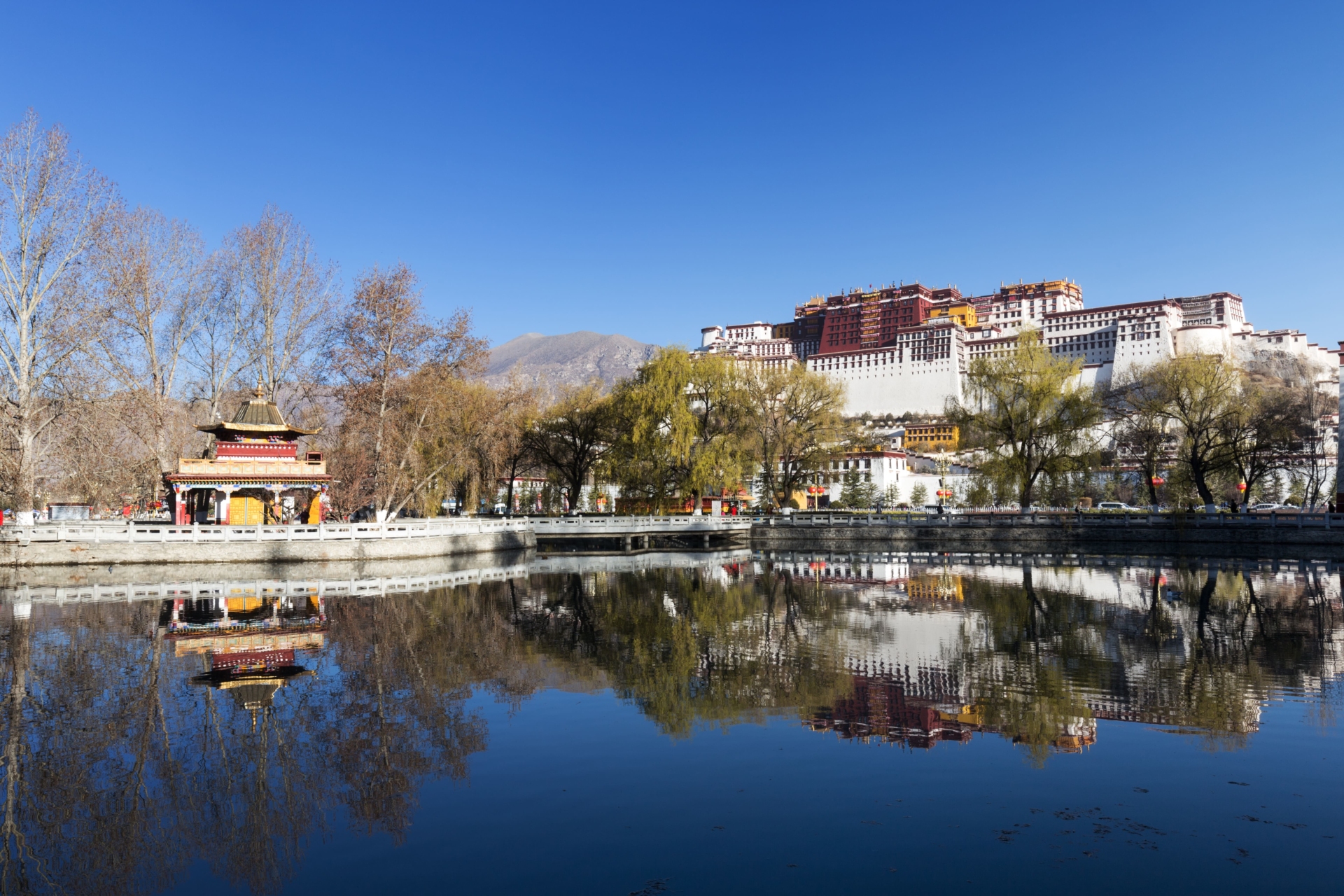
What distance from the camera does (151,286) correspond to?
35531 mm

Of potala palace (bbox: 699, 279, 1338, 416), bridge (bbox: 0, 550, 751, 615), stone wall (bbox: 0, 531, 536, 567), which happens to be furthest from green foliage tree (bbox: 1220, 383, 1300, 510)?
potala palace (bbox: 699, 279, 1338, 416)

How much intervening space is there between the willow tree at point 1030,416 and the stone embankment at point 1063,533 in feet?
7.27

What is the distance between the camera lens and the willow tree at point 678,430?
45.2 meters

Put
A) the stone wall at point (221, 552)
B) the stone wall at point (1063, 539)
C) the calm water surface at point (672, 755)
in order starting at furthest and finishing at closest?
the stone wall at point (1063, 539)
the stone wall at point (221, 552)
the calm water surface at point (672, 755)

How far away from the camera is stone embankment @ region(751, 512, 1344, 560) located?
122ft

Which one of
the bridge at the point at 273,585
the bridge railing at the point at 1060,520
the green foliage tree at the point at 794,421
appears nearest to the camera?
the bridge at the point at 273,585

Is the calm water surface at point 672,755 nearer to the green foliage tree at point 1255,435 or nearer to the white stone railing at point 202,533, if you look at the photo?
the white stone railing at point 202,533

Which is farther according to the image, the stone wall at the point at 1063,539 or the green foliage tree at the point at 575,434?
the green foliage tree at the point at 575,434

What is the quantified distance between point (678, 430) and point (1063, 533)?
1918 centimetres

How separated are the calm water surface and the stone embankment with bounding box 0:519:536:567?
13.1 m

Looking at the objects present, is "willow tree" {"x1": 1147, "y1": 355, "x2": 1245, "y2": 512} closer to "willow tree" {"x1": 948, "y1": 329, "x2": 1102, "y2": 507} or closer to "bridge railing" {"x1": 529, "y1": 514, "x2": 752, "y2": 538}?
"willow tree" {"x1": 948, "y1": 329, "x2": 1102, "y2": 507}

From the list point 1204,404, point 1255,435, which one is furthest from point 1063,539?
point 1255,435

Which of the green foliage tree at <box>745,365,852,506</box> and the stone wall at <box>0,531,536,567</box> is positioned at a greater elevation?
the green foliage tree at <box>745,365,852,506</box>

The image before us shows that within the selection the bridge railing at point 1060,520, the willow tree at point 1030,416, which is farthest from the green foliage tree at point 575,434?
the willow tree at point 1030,416
